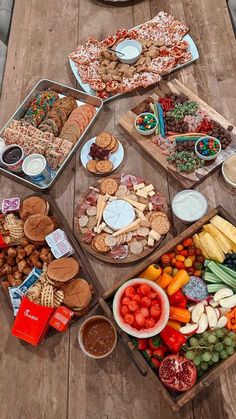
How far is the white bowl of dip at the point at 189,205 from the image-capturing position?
6.33 ft

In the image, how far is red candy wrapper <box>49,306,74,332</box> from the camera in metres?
1.72

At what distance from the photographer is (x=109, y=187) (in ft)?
6.85

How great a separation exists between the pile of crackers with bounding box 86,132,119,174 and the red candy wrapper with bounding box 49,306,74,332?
843 millimetres

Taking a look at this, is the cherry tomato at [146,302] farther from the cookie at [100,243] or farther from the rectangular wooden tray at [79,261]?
the cookie at [100,243]

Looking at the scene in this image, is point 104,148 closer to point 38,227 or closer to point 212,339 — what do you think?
point 38,227

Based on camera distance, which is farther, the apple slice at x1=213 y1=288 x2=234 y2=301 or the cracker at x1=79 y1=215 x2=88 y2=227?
the cracker at x1=79 y1=215 x2=88 y2=227

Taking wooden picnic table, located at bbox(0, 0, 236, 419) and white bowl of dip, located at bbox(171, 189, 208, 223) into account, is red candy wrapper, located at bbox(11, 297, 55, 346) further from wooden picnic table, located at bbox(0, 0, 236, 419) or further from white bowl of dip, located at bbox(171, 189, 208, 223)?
white bowl of dip, located at bbox(171, 189, 208, 223)

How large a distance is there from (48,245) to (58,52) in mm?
1558

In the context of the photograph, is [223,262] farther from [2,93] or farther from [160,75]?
[2,93]

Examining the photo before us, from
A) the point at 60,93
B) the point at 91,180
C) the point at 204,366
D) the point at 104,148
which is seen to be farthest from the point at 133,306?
the point at 60,93

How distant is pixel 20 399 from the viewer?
1.70 m

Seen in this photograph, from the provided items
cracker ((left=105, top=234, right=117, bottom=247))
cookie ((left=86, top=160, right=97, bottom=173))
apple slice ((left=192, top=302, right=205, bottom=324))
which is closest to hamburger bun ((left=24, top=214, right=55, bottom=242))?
cracker ((left=105, top=234, right=117, bottom=247))

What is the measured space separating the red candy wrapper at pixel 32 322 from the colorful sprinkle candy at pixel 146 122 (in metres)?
1.20

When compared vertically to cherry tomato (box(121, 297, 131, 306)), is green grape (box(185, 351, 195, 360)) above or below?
above
